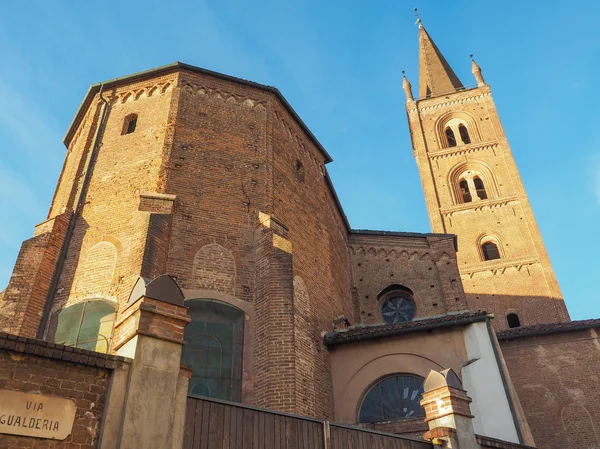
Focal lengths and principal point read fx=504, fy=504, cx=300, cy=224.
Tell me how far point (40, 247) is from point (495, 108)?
3267 cm

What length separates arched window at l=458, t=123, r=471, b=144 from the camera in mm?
35875

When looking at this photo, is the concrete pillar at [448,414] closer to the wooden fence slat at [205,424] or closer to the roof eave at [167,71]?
the wooden fence slat at [205,424]

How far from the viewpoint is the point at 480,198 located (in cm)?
3216

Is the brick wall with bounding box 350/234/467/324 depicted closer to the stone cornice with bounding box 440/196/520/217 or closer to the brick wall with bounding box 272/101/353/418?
the brick wall with bounding box 272/101/353/418

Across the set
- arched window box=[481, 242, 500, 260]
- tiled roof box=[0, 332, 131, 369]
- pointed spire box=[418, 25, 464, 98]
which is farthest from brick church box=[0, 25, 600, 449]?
pointed spire box=[418, 25, 464, 98]

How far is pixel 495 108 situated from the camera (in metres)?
35.8

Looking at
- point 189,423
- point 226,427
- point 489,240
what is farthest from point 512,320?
point 189,423

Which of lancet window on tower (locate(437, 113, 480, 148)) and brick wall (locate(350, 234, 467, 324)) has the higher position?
lancet window on tower (locate(437, 113, 480, 148))

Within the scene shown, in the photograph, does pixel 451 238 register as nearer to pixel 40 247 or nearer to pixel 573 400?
pixel 573 400

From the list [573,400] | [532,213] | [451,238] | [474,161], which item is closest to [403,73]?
[474,161]

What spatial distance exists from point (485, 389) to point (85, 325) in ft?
28.4

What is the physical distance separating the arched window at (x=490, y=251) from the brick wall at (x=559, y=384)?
12974 millimetres

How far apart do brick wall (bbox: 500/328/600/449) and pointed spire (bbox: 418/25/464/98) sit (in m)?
26.0

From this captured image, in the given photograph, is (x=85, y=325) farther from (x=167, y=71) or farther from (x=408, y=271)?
(x=408, y=271)
